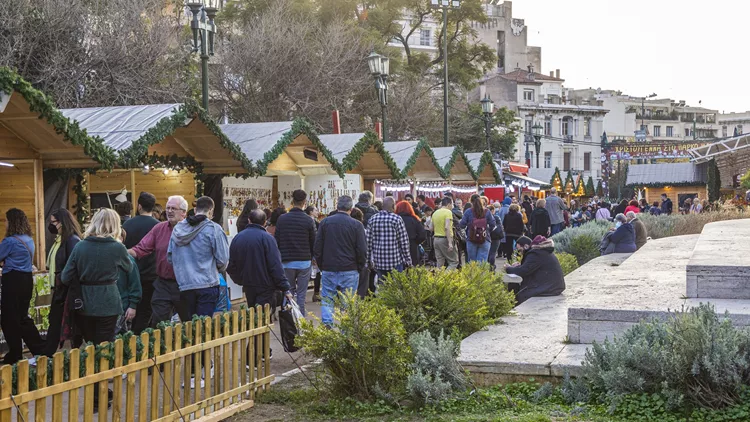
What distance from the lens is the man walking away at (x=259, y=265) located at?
9633 mm

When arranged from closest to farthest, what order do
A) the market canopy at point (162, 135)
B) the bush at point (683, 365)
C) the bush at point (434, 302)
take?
1. the bush at point (683, 365)
2. the bush at point (434, 302)
3. the market canopy at point (162, 135)

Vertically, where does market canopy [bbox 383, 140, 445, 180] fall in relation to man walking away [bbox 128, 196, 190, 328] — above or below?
above

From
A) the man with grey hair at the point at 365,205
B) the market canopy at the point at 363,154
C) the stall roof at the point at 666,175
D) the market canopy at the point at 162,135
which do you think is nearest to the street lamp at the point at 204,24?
the market canopy at the point at 162,135

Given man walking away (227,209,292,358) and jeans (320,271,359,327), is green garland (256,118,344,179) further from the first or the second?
man walking away (227,209,292,358)

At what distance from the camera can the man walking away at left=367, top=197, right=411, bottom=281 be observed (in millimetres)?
12906

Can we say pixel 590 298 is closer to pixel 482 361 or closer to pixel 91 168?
pixel 482 361

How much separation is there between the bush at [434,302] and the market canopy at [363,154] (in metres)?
10.2

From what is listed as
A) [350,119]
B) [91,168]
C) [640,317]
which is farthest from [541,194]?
[640,317]

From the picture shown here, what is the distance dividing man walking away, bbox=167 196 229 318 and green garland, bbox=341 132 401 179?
36.7 feet

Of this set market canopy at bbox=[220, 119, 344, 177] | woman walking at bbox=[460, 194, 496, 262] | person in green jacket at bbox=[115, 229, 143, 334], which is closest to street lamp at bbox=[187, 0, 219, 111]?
market canopy at bbox=[220, 119, 344, 177]

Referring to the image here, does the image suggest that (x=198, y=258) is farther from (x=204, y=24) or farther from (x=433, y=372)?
(x=204, y=24)

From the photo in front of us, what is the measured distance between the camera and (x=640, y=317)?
848 cm

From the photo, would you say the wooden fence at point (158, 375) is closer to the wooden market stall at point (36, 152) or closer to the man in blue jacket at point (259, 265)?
the man in blue jacket at point (259, 265)

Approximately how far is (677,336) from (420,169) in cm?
1997
